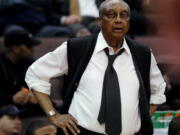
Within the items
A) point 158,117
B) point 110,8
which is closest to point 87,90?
point 110,8

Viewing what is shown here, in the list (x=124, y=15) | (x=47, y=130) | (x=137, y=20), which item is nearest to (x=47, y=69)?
(x=124, y=15)

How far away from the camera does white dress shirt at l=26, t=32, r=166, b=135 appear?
14.0 ft

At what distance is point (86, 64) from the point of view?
4332 mm

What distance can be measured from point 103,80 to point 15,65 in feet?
8.50

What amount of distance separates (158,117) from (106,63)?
4.90ft

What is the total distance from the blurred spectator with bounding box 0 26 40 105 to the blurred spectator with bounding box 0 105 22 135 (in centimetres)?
22

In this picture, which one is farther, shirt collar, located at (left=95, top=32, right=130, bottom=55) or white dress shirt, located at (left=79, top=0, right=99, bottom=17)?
white dress shirt, located at (left=79, top=0, right=99, bottom=17)

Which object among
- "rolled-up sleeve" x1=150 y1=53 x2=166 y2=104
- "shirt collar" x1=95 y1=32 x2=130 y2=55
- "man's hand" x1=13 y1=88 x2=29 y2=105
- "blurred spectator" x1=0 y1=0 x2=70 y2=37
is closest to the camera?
"shirt collar" x1=95 y1=32 x2=130 y2=55

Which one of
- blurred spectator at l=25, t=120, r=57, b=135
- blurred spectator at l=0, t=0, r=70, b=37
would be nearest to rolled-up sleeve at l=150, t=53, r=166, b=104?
blurred spectator at l=25, t=120, r=57, b=135

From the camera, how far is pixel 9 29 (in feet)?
23.3

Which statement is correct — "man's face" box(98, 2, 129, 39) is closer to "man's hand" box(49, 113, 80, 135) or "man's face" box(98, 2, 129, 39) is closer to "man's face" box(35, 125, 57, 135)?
"man's hand" box(49, 113, 80, 135)

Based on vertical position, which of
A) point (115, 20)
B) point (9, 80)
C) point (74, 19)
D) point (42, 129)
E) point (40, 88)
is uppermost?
point (115, 20)

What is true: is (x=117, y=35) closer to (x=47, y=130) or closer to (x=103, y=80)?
(x=103, y=80)

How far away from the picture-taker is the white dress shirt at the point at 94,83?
4.26 meters
